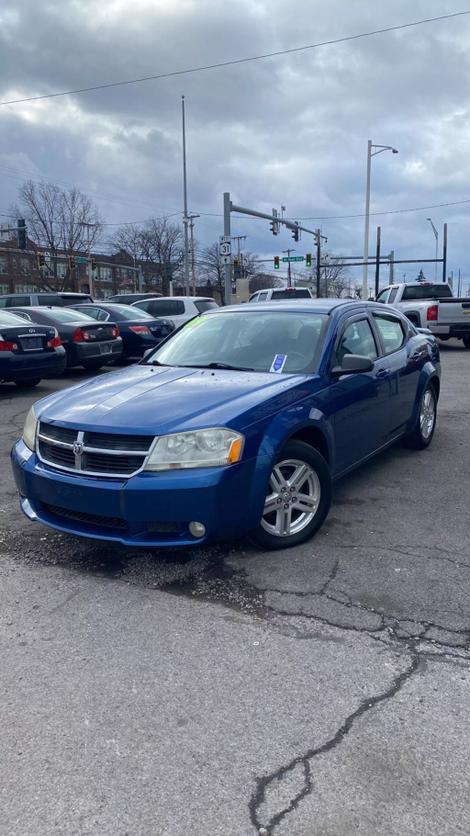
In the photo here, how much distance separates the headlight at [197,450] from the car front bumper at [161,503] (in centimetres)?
5

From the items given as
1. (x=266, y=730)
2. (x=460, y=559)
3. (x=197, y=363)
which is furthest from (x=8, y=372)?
(x=266, y=730)

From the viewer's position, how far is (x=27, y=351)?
9727mm

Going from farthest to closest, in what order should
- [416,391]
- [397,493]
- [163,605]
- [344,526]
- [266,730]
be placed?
[416,391], [397,493], [344,526], [163,605], [266,730]

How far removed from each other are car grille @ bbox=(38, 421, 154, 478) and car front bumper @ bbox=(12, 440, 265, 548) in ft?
0.21

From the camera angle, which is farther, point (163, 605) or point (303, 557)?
point (303, 557)

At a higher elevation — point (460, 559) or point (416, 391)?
point (416, 391)

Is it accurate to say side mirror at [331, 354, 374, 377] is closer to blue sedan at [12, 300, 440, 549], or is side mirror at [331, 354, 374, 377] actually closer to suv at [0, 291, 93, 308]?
blue sedan at [12, 300, 440, 549]

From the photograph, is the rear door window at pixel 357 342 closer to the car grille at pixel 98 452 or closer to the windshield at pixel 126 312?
the car grille at pixel 98 452

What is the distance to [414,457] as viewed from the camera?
631 cm

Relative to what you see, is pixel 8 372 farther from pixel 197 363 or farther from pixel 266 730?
pixel 266 730

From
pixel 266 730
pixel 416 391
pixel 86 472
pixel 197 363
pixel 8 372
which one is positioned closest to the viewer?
pixel 266 730

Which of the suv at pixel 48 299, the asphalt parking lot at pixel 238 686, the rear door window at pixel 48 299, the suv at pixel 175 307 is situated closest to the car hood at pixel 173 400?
the asphalt parking lot at pixel 238 686

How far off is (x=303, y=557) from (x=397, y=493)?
1605 mm

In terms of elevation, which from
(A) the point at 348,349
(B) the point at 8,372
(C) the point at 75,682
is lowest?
(C) the point at 75,682
